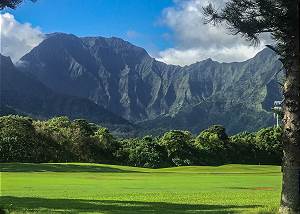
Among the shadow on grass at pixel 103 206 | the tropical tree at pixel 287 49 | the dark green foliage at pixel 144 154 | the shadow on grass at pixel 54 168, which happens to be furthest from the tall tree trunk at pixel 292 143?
the dark green foliage at pixel 144 154

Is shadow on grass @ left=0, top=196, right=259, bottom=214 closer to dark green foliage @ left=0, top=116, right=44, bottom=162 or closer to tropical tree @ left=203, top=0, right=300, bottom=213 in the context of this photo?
tropical tree @ left=203, top=0, right=300, bottom=213

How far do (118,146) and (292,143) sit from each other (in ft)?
229

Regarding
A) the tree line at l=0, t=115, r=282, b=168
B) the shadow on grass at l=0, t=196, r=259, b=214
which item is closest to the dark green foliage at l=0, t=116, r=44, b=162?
the tree line at l=0, t=115, r=282, b=168

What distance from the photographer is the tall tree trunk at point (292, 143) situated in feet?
47.1

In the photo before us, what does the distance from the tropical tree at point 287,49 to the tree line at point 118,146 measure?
189 feet

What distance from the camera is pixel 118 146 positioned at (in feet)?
274

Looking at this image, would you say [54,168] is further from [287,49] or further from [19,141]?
[287,49]

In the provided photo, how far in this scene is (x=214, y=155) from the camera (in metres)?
85.1

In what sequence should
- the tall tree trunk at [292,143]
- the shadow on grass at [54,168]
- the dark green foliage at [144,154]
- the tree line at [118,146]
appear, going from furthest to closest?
the dark green foliage at [144,154], the tree line at [118,146], the shadow on grass at [54,168], the tall tree trunk at [292,143]

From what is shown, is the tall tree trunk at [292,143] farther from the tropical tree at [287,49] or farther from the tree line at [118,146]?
the tree line at [118,146]

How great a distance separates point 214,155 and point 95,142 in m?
19.3

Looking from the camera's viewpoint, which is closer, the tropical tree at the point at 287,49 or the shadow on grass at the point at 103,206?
the tropical tree at the point at 287,49

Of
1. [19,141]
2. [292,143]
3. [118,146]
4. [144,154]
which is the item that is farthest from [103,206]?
[118,146]

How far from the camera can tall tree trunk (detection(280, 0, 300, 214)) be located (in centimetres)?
1434
